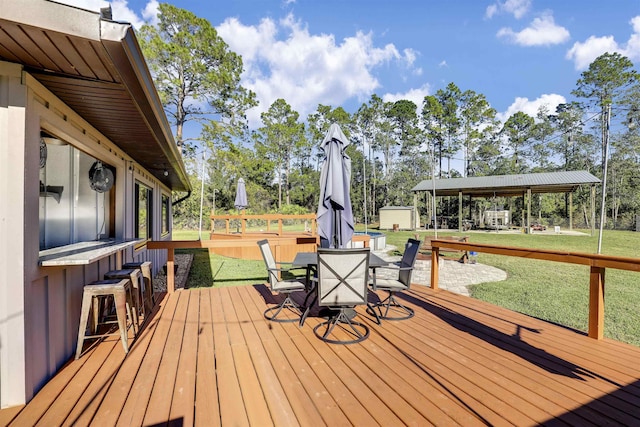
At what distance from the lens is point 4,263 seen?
1.82 metres

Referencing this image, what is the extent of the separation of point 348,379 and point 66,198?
303 cm

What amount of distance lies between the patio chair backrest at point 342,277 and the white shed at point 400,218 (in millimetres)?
17640

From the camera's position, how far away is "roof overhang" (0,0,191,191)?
1407 mm

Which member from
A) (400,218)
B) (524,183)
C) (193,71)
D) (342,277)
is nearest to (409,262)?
(342,277)

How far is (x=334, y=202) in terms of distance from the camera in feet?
11.3

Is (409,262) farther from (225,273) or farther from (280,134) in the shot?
(280,134)

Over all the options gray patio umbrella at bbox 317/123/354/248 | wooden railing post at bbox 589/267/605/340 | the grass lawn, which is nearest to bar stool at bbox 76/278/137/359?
gray patio umbrella at bbox 317/123/354/248

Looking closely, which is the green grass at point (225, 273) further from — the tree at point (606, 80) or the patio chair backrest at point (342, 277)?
the tree at point (606, 80)

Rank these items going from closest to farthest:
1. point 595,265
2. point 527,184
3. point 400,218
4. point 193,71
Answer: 1. point 595,265
2. point 193,71
3. point 527,184
4. point 400,218

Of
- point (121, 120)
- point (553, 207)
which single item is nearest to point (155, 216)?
point (121, 120)

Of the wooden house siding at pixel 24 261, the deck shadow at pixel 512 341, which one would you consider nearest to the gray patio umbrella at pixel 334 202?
the deck shadow at pixel 512 341

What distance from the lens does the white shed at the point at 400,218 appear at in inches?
809

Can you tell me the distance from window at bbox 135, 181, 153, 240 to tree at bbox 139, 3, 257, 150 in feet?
28.8

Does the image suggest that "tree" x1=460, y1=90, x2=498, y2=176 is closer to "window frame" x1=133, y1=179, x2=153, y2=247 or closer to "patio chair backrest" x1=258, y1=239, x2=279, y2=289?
"window frame" x1=133, y1=179, x2=153, y2=247
